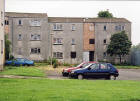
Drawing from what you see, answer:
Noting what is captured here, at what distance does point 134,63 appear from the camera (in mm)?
52000

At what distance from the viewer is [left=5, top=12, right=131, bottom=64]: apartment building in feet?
164

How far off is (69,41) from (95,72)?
3026cm

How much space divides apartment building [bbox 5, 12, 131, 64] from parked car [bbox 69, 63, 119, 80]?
2909 centimetres

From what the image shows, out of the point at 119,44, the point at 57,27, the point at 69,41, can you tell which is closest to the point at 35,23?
the point at 57,27

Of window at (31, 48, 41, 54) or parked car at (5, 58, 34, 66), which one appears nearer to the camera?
parked car at (5, 58, 34, 66)

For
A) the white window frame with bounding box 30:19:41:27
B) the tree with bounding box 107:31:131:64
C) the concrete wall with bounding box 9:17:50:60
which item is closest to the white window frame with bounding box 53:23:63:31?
the concrete wall with bounding box 9:17:50:60

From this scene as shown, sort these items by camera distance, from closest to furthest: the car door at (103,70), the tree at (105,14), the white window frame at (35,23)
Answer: the car door at (103,70)
the white window frame at (35,23)
the tree at (105,14)

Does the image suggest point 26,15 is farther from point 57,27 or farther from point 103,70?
point 103,70

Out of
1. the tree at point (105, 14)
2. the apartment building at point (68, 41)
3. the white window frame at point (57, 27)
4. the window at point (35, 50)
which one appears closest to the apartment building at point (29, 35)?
the window at point (35, 50)

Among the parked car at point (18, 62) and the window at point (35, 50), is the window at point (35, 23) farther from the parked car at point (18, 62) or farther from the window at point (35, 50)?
the parked car at point (18, 62)

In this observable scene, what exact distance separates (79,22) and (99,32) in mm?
4314

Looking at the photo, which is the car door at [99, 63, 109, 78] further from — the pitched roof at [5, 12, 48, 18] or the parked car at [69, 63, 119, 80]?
the pitched roof at [5, 12, 48, 18]

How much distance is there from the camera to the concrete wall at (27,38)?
163 ft

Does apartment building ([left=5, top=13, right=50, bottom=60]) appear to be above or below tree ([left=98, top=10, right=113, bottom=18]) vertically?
below
